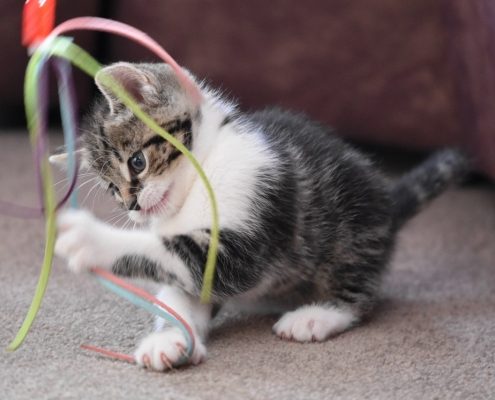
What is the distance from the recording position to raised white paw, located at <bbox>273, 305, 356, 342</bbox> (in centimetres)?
126

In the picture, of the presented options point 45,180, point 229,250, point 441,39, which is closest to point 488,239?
point 441,39

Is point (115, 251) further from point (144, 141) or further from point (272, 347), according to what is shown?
point (272, 347)

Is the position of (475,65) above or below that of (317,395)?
above

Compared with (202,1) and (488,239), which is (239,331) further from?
(202,1)

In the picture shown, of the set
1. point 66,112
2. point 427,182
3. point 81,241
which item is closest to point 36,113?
point 66,112

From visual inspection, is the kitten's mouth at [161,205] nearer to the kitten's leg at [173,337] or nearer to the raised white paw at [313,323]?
the kitten's leg at [173,337]

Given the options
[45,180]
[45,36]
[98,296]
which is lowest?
[98,296]

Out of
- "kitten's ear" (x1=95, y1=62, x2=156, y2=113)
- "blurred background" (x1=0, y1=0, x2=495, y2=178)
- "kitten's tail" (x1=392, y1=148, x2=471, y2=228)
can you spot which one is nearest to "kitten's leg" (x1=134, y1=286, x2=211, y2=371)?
"kitten's ear" (x1=95, y1=62, x2=156, y2=113)

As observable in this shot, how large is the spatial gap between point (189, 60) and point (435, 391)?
1.43m

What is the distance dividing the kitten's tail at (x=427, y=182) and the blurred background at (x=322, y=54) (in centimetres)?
44

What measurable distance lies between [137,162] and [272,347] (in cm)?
37

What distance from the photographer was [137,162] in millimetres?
1236

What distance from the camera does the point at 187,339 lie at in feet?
3.69

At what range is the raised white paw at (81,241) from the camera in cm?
113
